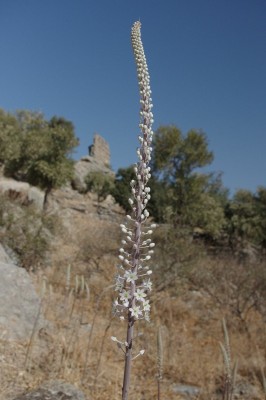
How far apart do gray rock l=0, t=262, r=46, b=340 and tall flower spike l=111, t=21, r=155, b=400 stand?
14.9ft

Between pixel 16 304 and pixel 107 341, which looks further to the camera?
pixel 107 341

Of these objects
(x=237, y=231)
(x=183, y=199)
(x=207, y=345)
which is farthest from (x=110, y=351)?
(x=237, y=231)

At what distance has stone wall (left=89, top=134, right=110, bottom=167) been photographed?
87375 mm

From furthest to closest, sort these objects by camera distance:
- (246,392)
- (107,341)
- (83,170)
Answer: (83,170) → (107,341) → (246,392)

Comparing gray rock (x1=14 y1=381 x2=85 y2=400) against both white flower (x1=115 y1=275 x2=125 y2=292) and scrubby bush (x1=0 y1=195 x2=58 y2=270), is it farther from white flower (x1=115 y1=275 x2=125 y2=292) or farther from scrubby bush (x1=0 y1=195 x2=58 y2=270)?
scrubby bush (x1=0 y1=195 x2=58 y2=270)

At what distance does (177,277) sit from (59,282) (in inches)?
157

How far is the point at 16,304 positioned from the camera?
745 cm

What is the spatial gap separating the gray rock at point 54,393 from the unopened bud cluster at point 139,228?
196 centimetres

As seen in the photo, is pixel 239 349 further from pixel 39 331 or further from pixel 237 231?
pixel 237 231

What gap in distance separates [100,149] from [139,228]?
291 ft

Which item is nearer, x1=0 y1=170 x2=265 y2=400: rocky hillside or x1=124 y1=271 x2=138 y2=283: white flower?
x1=124 y1=271 x2=138 y2=283: white flower

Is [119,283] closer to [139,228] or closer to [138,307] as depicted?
[138,307]

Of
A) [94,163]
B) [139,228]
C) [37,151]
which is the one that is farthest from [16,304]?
[94,163]

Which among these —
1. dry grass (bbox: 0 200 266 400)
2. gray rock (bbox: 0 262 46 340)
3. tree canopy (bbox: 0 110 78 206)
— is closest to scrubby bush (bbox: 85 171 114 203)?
tree canopy (bbox: 0 110 78 206)
